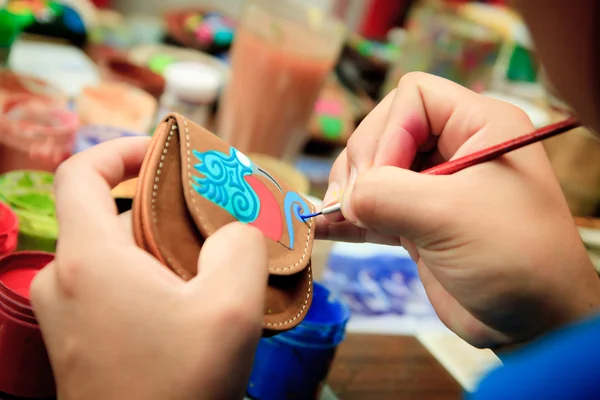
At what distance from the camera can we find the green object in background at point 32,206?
0.67 m

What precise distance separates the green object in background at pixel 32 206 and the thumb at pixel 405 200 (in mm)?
363

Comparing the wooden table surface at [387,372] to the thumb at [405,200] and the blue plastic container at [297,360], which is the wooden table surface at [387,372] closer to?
the blue plastic container at [297,360]

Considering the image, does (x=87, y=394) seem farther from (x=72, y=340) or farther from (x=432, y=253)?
(x=432, y=253)

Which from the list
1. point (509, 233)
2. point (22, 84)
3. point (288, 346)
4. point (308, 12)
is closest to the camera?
point (509, 233)

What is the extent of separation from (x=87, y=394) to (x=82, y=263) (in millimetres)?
99

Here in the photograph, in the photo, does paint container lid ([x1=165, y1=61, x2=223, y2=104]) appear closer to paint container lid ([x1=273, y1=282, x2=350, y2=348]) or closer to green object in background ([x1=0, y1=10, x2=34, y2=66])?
green object in background ([x1=0, y1=10, x2=34, y2=66])

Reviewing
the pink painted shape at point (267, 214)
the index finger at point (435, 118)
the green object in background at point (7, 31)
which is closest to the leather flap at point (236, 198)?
the pink painted shape at point (267, 214)

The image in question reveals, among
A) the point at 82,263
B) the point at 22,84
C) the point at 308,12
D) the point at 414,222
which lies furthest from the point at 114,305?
the point at 308,12

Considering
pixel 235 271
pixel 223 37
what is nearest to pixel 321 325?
pixel 235 271

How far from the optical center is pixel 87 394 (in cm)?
44

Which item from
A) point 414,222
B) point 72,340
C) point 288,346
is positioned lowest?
point 288,346

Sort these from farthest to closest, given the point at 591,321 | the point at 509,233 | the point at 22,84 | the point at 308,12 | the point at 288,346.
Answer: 1. the point at 308,12
2. the point at 22,84
3. the point at 288,346
4. the point at 509,233
5. the point at 591,321

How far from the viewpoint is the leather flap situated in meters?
0.51

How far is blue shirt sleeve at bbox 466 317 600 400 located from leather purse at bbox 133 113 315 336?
0.21 m
